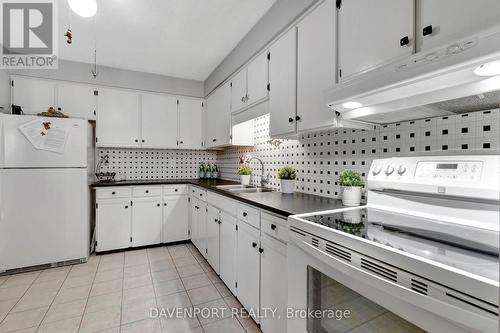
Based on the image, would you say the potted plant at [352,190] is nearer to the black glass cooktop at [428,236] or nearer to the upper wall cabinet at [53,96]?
the black glass cooktop at [428,236]

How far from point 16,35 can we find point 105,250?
2.67 metres

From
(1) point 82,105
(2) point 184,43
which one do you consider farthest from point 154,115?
(2) point 184,43

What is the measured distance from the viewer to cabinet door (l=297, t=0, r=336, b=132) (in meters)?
1.48

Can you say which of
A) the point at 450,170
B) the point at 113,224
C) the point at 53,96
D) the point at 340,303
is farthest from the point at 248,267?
the point at 53,96

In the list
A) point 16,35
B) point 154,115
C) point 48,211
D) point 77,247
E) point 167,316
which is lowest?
point 167,316

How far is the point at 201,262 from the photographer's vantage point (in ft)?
9.61

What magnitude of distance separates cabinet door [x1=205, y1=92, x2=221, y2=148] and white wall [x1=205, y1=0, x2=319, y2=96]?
0.36m

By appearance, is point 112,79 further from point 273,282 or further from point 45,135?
point 273,282

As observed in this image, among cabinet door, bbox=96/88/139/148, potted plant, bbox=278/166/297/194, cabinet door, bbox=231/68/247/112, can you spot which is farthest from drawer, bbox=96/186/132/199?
potted plant, bbox=278/166/297/194

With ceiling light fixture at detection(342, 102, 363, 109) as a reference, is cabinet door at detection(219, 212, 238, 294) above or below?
below

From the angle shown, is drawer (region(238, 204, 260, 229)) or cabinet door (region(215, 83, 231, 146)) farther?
cabinet door (region(215, 83, 231, 146))

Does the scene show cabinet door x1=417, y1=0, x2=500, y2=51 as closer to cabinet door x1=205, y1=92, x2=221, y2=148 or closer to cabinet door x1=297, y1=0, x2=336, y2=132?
cabinet door x1=297, y1=0, x2=336, y2=132

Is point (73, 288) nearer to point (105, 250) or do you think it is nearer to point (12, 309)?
point (12, 309)

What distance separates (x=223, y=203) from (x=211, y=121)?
174 centimetres
